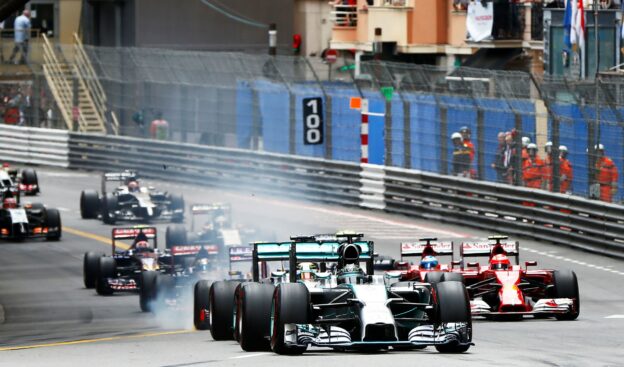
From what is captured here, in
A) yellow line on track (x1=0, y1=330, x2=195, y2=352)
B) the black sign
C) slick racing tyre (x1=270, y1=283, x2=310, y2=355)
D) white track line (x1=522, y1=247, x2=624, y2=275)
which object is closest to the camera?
slick racing tyre (x1=270, y1=283, x2=310, y2=355)

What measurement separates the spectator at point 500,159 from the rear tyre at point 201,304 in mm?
13357

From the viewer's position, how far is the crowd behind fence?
100ft

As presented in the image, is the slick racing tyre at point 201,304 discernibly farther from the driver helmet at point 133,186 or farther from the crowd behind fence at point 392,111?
the driver helmet at point 133,186

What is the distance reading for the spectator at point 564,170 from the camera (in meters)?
30.9

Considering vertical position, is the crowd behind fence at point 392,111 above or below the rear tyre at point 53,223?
above

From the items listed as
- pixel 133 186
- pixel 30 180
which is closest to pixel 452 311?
pixel 133 186

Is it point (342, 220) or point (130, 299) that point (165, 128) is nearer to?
point (342, 220)

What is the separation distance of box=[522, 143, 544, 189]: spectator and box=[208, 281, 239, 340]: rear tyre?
14.5m

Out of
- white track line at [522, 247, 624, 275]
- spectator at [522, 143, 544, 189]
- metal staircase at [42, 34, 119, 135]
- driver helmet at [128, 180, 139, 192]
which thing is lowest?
white track line at [522, 247, 624, 275]

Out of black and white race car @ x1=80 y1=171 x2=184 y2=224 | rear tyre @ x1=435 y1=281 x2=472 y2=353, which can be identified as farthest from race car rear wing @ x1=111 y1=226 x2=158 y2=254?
rear tyre @ x1=435 y1=281 x2=472 y2=353

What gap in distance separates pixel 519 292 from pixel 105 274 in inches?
282

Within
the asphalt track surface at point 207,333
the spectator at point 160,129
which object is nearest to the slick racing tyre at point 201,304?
the asphalt track surface at point 207,333

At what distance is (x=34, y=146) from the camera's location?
48.5 meters

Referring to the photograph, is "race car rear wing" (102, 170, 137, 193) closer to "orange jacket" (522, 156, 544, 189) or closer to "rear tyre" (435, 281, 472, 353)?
"orange jacket" (522, 156, 544, 189)
